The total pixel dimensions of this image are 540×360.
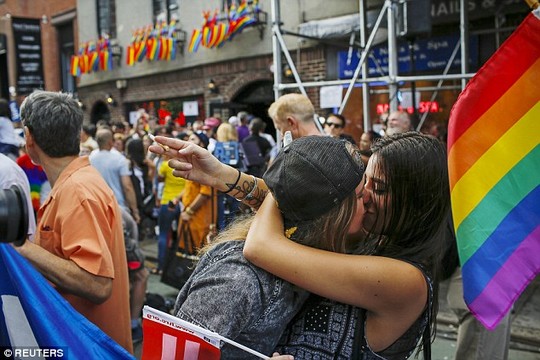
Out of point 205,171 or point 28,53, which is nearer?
point 205,171

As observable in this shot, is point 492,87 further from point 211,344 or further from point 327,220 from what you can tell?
point 211,344

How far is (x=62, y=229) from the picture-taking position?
2311mm

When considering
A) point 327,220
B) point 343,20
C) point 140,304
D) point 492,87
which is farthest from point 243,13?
point 327,220

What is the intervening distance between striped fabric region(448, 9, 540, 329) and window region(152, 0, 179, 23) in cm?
1306

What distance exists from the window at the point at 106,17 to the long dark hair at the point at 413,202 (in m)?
16.4

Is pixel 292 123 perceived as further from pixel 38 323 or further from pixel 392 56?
pixel 38 323

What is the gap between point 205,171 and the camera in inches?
76.3

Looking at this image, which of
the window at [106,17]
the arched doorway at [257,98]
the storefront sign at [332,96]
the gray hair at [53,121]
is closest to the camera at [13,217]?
the gray hair at [53,121]

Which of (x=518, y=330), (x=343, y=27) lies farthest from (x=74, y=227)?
(x=343, y=27)

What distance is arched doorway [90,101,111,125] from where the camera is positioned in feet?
59.1

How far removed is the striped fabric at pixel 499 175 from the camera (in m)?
2.24

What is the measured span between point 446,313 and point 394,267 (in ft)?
14.0

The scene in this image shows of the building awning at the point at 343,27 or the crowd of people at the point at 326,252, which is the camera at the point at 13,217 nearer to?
the crowd of people at the point at 326,252

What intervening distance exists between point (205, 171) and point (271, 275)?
24.7 inches
